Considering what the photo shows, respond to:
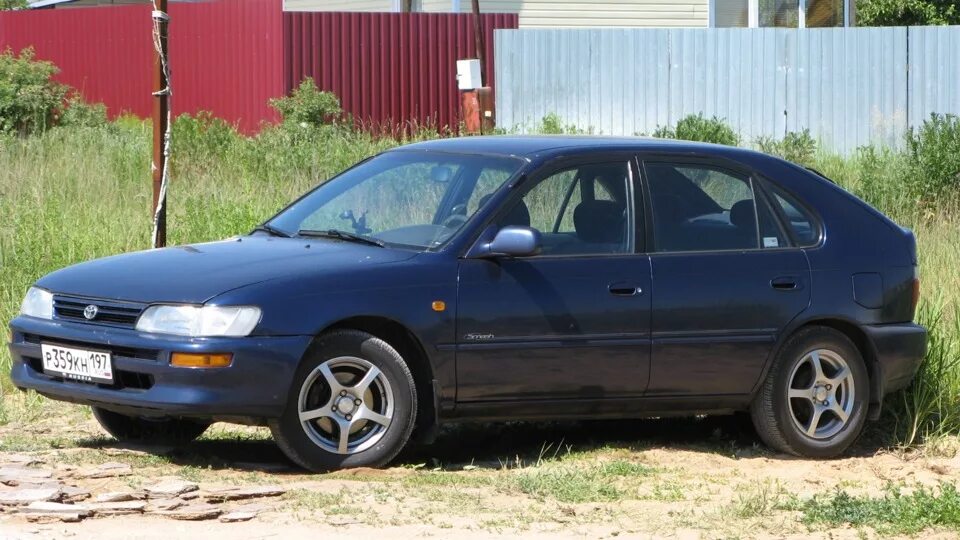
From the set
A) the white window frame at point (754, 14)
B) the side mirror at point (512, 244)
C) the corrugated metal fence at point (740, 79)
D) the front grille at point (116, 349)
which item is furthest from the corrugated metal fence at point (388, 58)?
the front grille at point (116, 349)

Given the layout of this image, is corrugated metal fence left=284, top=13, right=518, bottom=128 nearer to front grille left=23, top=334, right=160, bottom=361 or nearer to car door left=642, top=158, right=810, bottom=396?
car door left=642, top=158, right=810, bottom=396

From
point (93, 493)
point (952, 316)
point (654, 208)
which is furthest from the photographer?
Result: point (952, 316)

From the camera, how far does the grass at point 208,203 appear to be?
28.0 feet

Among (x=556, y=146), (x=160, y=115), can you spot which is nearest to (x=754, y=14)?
(x=160, y=115)

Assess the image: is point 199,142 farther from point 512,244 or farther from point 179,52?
point 512,244

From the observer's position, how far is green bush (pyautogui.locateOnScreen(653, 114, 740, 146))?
67.8 ft

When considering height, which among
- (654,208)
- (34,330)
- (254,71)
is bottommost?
(34,330)

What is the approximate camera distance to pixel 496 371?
704 cm

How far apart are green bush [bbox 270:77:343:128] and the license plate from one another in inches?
591

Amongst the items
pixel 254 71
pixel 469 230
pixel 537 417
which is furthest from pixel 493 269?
pixel 254 71

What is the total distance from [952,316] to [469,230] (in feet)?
13.0

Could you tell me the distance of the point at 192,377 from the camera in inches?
255

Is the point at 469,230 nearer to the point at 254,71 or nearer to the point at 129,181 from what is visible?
the point at 129,181

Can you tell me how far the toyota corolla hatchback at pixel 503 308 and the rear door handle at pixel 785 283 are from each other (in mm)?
10
